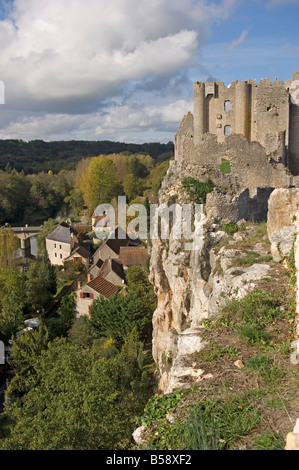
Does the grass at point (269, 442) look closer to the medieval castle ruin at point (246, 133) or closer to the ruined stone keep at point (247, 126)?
the medieval castle ruin at point (246, 133)

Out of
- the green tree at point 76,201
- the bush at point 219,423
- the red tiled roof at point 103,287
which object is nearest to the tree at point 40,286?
the red tiled roof at point 103,287

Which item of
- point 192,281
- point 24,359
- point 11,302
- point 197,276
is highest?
point 197,276

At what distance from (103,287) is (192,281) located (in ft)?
54.8

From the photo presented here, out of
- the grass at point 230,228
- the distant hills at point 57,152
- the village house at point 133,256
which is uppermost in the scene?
the distant hills at point 57,152

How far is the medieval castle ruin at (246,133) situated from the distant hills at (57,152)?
74.1 meters

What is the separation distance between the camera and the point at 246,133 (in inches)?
708

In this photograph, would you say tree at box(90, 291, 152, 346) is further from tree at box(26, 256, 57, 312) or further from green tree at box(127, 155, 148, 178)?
green tree at box(127, 155, 148, 178)

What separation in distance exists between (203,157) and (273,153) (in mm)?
3171

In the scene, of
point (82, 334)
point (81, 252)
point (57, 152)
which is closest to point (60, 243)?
point (81, 252)

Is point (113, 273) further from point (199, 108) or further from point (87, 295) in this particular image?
point (199, 108)

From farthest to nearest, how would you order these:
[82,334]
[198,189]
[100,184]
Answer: [100,184], [82,334], [198,189]

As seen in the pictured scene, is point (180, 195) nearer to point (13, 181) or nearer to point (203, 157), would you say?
point (203, 157)

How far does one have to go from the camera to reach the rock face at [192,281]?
5.99 meters
